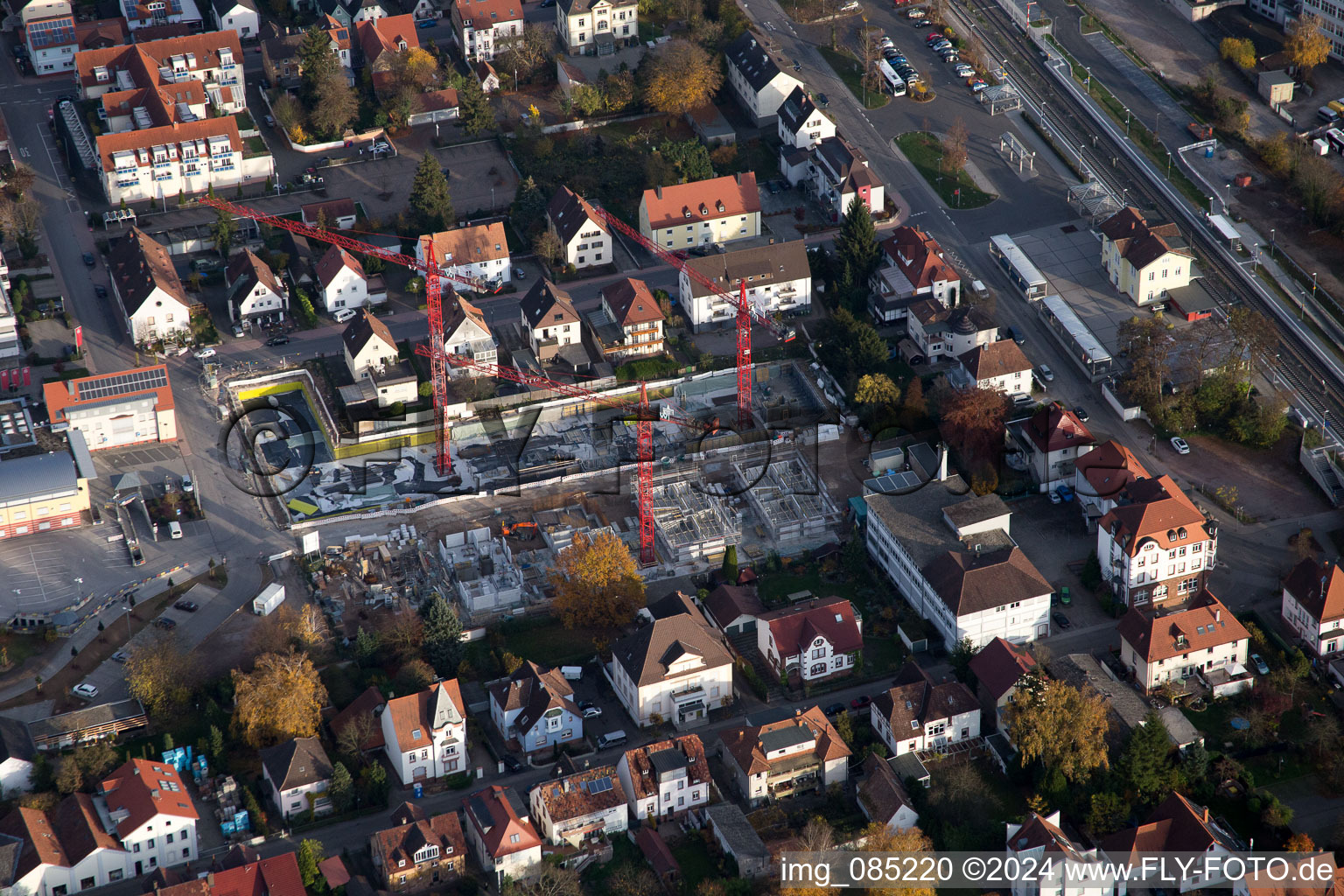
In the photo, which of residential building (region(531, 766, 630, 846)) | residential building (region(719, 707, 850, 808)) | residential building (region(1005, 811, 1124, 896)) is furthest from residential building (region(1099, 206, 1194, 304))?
residential building (region(531, 766, 630, 846))

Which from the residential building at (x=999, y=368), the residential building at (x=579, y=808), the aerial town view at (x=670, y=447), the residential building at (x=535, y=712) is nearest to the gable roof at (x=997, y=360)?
the residential building at (x=999, y=368)

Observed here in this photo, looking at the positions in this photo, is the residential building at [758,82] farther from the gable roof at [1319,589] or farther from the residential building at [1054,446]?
the gable roof at [1319,589]

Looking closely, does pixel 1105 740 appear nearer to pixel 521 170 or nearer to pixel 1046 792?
pixel 1046 792

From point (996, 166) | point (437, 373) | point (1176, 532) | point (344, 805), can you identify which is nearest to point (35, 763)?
point (344, 805)

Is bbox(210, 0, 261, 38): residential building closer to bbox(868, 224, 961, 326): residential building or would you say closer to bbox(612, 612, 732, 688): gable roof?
bbox(868, 224, 961, 326): residential building

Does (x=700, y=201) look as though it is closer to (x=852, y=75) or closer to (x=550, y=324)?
(x=550, y=324)

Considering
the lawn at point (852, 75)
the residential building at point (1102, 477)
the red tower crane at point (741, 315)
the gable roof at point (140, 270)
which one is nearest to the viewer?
the residential building at point (1102, 477)
